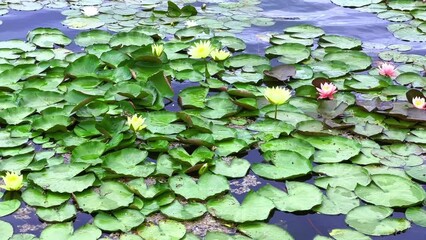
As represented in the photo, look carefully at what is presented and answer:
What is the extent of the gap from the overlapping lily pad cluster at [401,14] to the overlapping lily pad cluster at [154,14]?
83 centimetres

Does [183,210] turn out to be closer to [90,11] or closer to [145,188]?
[145,188]

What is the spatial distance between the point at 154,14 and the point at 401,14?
6.09 feet

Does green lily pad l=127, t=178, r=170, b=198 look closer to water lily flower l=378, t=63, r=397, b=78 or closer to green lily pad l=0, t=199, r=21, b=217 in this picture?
green lily pad l=0, t=199, r=21, b=217

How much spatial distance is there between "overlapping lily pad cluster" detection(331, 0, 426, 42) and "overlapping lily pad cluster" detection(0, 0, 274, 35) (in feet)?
2.73

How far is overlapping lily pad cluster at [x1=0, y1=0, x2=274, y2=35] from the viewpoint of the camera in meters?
4.37

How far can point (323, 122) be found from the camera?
3023 millimetres

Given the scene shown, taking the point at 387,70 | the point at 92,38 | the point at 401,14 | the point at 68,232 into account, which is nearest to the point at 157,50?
the point at 92,38

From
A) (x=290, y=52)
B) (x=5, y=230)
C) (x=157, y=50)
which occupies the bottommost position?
(x=5, y=230)

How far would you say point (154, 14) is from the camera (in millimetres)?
4613

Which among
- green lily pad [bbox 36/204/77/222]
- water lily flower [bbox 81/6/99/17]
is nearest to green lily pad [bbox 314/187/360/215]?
green lily pad [bbox 36/204/77/222]

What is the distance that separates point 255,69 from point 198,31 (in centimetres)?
75

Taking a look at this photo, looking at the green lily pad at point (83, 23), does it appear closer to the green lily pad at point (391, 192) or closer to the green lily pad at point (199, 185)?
the green lily pad at point (199, 185)

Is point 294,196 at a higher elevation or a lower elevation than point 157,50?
lower

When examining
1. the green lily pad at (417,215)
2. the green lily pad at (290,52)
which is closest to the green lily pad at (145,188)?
the green lily pad at (417,215)
